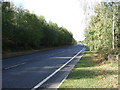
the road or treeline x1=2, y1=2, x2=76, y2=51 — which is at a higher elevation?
treeline x1=2, y1=2, x2=76, y2=51

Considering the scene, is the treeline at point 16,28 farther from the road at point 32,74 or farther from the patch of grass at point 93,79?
the patch of grass at point 93,79

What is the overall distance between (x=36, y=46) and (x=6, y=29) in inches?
905

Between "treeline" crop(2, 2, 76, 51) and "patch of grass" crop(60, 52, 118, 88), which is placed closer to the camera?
"patch of grass" crop(60, 52, 118, 88)

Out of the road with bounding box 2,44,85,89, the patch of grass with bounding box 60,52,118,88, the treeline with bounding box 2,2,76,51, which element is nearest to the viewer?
the patch of grass with bounding box 60,52,118,88

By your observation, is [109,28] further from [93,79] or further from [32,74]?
[93,79]

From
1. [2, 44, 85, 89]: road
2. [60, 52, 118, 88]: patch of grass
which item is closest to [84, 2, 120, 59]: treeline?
[2, 44, 85, 89]: road

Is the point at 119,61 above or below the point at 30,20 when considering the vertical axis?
below

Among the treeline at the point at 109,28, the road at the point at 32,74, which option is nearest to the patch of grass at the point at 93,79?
the road at the point at 32,74

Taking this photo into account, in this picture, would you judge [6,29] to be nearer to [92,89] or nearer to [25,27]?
[25,27]

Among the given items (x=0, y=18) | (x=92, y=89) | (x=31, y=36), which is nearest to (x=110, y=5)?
(x=92, y=89)

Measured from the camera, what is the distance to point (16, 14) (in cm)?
Result: 3328

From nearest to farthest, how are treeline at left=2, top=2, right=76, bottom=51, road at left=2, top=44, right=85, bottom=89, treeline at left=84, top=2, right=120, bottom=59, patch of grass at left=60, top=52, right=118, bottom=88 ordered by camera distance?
patch of grass at left=60, top=52, right=118, bottom=88, road at left=2, top=44, right=85, bottom=89, treeline at left=84, top=2, right=120, bottom=59, treeline at left=2, top=2, right=76, bottom=51

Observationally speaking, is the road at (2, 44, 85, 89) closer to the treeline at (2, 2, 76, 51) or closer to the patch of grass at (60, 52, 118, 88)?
the patch of grass at (60, 52, 118, 88)

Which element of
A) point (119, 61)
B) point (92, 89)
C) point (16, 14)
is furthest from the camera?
point (16, 14)
